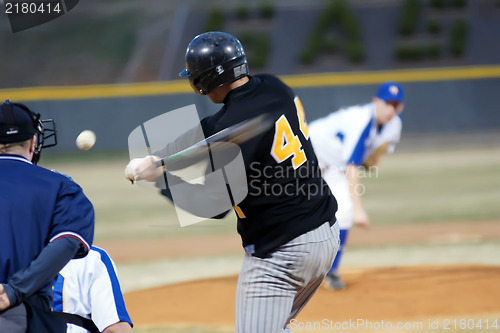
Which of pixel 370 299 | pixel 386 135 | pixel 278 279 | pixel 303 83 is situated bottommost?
pixel 303 83

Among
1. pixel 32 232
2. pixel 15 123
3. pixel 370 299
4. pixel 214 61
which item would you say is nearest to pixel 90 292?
pixel 32 232

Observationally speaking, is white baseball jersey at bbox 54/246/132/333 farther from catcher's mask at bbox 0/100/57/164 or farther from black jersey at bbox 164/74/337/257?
catcher's mask at bbox 0/100/57/164

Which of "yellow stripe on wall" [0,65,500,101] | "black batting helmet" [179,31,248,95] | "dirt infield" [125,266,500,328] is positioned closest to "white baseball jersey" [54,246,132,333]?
"black batting helmet" [179,31,248,95]

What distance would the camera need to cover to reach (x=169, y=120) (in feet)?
12.9

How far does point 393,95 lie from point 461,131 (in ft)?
52.3

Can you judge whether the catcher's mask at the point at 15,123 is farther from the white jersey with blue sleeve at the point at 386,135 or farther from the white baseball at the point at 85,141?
the white jersey with blue sleeve at the point at 386,135

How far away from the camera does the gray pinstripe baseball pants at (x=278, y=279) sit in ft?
10.3

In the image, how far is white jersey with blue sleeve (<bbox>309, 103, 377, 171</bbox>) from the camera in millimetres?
6172

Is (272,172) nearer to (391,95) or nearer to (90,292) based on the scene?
(90,292)

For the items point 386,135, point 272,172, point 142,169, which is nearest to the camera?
point 142,169

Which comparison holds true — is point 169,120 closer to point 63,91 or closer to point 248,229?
point 248,229

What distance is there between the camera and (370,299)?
19.7ft

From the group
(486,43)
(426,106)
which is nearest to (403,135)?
(426,106)

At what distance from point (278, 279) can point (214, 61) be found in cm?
109
